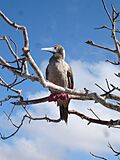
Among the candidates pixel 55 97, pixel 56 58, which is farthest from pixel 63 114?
pixel 55 97

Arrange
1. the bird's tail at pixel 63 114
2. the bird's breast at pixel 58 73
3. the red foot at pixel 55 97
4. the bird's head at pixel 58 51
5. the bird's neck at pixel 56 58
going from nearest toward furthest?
the red foot at pixel 55 97
the bird's tail at pixel 63 114
the bird's breast at pixel 58 73
the bird's neck at pixel 56 58
the bird's head at pixel 58 51

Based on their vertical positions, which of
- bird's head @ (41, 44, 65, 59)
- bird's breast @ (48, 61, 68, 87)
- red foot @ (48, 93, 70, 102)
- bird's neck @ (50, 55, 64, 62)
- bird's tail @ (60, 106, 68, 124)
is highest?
bird's head @ (41, 44, 65, 59)

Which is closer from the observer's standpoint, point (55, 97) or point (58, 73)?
point (55, 97)

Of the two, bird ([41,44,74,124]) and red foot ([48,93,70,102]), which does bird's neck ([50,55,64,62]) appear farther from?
red foot ([48,93,70,102])

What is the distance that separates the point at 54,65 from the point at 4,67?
15.3ft

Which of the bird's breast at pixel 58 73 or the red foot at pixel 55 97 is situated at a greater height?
the bird's breast at pixel 58 73

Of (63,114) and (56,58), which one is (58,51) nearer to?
(56,58)

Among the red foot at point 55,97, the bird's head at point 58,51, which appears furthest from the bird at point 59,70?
the red foot at point 55,97

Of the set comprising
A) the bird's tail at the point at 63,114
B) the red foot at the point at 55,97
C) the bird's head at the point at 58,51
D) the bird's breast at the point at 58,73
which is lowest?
the red foot at the point at 55,97

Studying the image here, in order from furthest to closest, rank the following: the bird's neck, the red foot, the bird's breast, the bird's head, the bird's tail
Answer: the bird's head, the bird's neck, the bird's breast, the bird's tail, the red foot

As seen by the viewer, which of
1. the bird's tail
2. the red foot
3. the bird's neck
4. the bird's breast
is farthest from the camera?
the bird's neck

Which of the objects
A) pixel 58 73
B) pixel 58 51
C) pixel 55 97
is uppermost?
pixel 58 51

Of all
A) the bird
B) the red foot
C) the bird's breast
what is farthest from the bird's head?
the red foot

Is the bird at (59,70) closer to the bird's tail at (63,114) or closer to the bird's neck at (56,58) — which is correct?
the bird's neck at (56,58)
